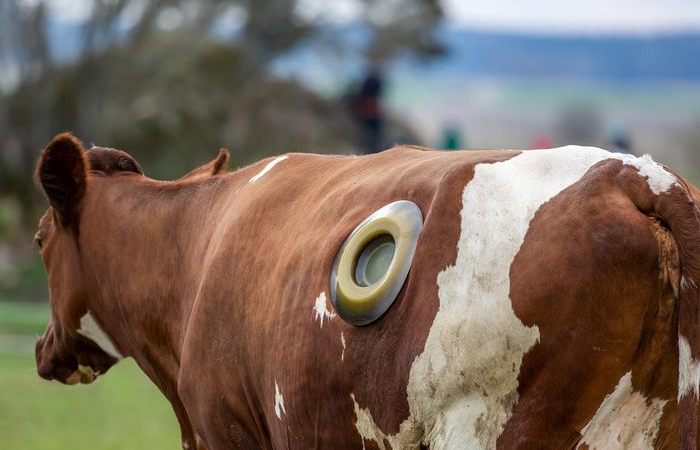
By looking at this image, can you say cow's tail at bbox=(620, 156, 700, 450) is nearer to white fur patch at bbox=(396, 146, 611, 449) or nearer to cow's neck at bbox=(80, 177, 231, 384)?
white fur patch at bbox=(396, 146, 611, 449)

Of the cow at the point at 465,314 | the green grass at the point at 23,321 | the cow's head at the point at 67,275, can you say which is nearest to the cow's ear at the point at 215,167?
the cow's head at the point at 67,275

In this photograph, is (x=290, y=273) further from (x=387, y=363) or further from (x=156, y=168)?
(x=156, y=168)

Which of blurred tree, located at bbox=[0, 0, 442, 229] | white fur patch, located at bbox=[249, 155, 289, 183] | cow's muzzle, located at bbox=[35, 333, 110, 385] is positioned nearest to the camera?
white fur patch, located at bbox=[249, 155, 289, 183]

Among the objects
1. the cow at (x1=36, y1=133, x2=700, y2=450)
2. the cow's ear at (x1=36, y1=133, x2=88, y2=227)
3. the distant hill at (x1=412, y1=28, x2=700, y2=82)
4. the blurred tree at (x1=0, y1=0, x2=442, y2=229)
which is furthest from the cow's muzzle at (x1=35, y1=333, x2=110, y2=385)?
the distant hill at (x1=412, y1=28, x2=700, y2=82)

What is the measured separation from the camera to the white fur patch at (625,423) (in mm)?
3590

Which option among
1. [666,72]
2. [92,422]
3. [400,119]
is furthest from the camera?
[666,72]

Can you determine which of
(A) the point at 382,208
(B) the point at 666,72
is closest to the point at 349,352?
(A) the point at 382,208

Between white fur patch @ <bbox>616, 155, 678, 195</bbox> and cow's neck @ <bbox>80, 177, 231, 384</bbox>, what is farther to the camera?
cow's neck @ <bbox>80, 177, 231, 384</bbox>

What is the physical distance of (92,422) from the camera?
12.0 metres

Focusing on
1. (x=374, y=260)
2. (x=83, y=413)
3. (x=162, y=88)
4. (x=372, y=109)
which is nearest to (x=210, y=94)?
(x=162, y=88)

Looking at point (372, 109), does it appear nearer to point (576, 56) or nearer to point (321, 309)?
point (321, 309)

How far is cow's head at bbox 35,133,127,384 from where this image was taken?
5.86 metres

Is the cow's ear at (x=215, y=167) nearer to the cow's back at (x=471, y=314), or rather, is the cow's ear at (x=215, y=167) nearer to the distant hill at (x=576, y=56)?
the cow's back at (x=471, y=314)

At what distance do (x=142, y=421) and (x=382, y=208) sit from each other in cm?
863
